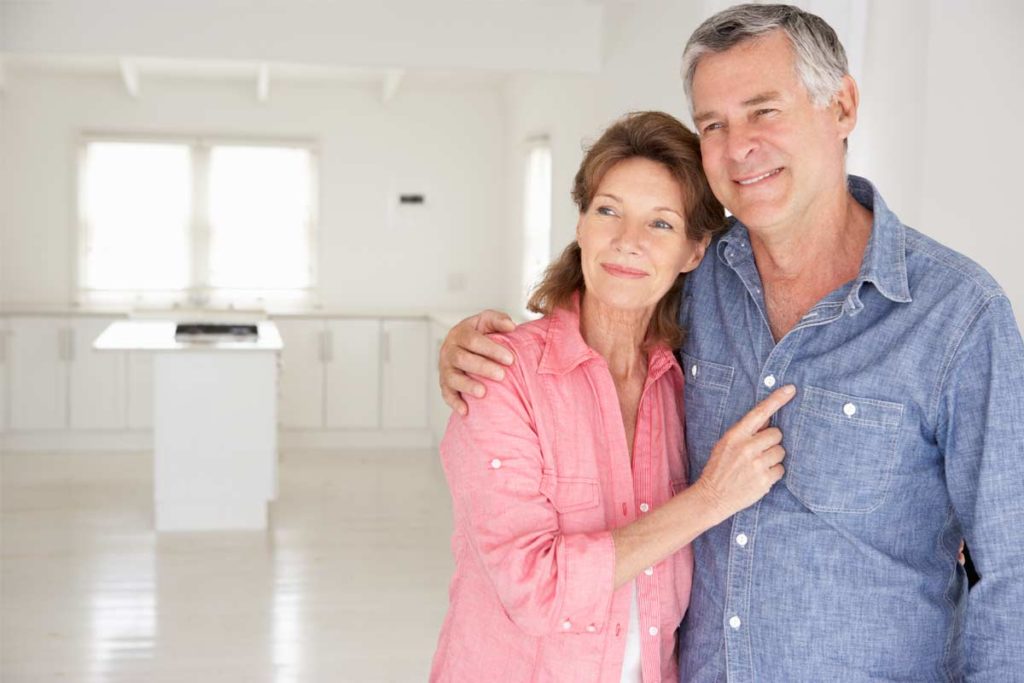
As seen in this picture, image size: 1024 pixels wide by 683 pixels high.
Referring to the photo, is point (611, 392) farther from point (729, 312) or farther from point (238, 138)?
point (238, 138)

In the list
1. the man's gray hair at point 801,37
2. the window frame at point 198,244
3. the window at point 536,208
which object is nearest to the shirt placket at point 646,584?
the man's gray hair at point 801,37

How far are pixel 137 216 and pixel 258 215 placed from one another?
1.02 meters

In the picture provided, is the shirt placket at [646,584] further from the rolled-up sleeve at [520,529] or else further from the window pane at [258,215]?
the window pane at [258,215]

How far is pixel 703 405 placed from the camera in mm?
1805

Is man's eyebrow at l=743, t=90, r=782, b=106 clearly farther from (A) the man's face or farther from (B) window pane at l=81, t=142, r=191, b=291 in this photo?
(B) window pane at l=81, t=142, r=191, b=291

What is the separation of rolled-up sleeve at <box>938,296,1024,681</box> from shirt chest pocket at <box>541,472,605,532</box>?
54cm

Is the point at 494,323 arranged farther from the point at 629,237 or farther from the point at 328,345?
the point at 328,345

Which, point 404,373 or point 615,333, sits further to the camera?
point 404,373

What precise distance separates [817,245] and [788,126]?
0.67ft

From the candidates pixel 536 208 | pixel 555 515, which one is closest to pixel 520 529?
pixel 555 515

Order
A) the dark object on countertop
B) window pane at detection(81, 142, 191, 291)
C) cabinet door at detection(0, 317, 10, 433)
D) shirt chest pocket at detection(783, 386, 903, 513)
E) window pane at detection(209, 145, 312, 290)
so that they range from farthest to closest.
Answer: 1. window pane at detection(209, 145, 312, 290)
2. window pane at detection(81, 142, 191, 291)
3. cabinet door at detection(0, 317, 10, 433)
4. the dark object on countertop
5. shirt chest pocket at detection(783, 386, 903, 513)

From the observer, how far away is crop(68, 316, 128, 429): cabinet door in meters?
8.79

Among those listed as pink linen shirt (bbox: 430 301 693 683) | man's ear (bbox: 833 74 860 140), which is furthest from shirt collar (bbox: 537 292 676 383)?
man's ear (bbox: 833 74 860 140)

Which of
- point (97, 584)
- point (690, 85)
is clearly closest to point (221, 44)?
point (97, 584)
